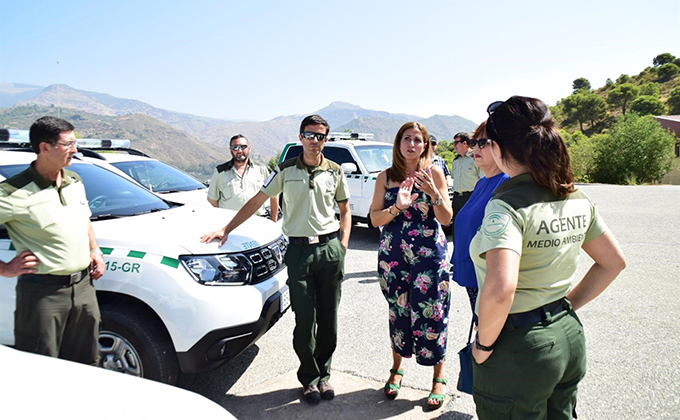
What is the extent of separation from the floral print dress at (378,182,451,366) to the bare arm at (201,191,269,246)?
97 centimetres

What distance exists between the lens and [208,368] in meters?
2.75

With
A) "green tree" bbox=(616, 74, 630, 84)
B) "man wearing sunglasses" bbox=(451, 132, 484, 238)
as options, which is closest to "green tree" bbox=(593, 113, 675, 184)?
"man wearing sunglasses" bbox=(451, 132, 484, 238)

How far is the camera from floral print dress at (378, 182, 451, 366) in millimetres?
3016

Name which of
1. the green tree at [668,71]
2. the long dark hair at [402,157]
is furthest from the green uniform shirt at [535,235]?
the green tree at [668,71]

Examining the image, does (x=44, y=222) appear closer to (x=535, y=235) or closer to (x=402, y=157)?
(x=402, y=157)

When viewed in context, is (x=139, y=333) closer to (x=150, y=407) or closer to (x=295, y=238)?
(x=295, y=238)

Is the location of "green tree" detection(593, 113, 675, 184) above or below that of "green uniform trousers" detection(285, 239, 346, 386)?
above

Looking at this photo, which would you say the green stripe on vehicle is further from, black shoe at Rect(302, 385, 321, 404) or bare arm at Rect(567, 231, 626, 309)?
bare arm at Rect(567, 231, 626, 309)

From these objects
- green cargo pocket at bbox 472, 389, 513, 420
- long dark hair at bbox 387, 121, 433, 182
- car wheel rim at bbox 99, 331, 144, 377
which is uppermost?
long dark hair at bbox 387, 121, 433, 182

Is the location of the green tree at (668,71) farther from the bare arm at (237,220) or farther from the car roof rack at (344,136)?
the bare arm at (237,220)

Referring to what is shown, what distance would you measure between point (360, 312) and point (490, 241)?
3.55 meters

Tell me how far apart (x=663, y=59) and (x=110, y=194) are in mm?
96039

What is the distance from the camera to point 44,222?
237cm

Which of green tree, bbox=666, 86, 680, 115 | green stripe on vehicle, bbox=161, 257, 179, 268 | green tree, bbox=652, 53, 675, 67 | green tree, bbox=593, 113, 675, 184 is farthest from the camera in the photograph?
green tree, bbox=652, 53, 675, 67
